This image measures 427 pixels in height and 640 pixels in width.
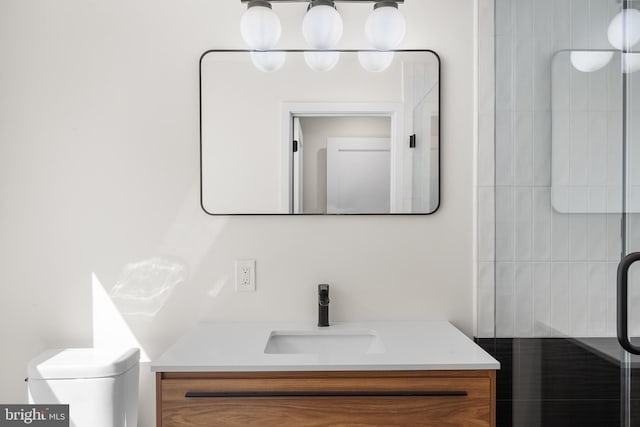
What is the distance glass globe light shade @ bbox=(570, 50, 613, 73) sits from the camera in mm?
1129

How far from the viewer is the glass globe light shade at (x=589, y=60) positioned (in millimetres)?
1129

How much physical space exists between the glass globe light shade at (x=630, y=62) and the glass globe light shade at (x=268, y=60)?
1204 millimetres

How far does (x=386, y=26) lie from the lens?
1723mm

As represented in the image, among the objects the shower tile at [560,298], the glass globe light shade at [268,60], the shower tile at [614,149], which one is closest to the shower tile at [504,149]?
the shower tile at [560,298]

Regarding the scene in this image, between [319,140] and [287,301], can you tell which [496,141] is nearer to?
[319,140]

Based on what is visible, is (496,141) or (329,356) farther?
(496,141)

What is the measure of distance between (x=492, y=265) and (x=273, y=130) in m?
1.05

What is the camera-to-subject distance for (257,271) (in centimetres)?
189

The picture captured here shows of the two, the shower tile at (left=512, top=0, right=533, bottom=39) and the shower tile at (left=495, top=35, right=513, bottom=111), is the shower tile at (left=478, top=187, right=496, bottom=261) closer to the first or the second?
the shower tile at (left=495, top=35, right=513, bottom=111)

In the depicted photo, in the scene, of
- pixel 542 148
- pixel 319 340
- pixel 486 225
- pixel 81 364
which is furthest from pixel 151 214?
pixel 542 148

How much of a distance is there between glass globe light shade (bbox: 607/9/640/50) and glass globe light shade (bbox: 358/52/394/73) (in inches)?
33.7

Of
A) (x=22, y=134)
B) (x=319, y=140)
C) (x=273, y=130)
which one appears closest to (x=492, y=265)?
(x=319, y=140)

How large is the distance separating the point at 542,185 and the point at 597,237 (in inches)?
12.7

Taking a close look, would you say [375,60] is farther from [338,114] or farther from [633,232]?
[633,232]
